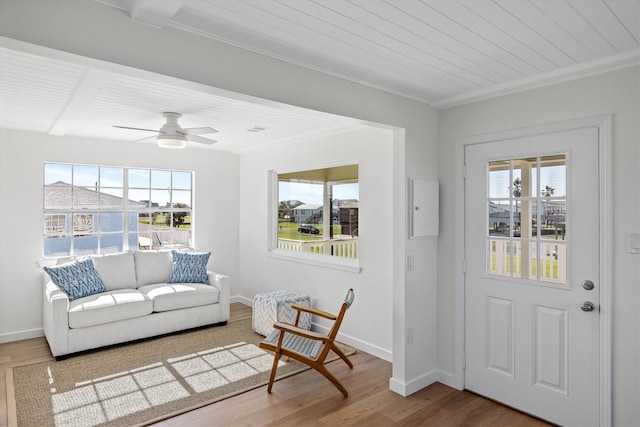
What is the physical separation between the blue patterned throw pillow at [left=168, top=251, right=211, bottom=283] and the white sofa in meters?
0.10

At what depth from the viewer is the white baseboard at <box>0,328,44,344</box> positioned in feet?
14.5

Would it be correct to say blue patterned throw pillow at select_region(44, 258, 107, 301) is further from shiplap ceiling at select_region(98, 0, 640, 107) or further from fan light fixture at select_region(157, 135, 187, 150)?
shiplap ceiling at select_region(98, 0, 640, 107)

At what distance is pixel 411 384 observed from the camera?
126 inches

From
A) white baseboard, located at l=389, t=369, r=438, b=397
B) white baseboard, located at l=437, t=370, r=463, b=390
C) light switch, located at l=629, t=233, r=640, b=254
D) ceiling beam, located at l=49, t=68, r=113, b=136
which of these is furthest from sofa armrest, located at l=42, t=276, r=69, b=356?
light switch, located at l=629, t=233, r=640, b=254

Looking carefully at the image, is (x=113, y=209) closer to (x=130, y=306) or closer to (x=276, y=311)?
(x=130, y=306)

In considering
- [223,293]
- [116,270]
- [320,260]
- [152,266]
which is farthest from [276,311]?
[116,270]

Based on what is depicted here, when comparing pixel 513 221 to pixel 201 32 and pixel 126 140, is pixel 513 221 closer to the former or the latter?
pixel 201 32

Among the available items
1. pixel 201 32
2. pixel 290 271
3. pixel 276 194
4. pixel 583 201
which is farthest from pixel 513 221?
pixel 276 194

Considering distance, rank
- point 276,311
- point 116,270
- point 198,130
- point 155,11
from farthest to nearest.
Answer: point 116,270 → point 276,311 → point 198,130 → point 155,11

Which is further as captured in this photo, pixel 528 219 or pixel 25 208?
pixel 25 208

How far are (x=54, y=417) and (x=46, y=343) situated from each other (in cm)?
198

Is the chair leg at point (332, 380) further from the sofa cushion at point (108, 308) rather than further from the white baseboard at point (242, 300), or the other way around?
the white baseboard at point (242, 300)

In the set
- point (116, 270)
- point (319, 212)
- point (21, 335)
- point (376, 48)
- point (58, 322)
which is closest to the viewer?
point (376, 48)

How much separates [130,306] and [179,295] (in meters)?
0.57
